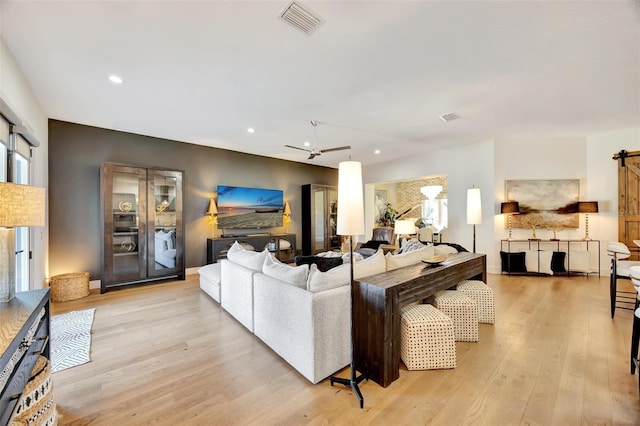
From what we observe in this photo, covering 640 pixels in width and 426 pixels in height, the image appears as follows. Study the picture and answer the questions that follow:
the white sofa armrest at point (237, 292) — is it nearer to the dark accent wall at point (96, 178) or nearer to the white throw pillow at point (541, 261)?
the dark accent wall at point (96, 178)

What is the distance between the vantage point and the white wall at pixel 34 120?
7.72 ft

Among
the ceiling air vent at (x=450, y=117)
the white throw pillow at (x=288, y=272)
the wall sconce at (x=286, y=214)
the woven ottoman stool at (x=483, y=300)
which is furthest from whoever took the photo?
the wall sconce at (x=286, y=214)

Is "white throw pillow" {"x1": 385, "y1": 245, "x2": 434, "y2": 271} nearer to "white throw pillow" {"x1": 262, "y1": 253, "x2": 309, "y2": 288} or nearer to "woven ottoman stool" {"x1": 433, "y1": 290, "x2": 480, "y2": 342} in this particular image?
"woven ottoman stool" {"x1": 433, "y1": 290, "x2": 480, "y2": 342}

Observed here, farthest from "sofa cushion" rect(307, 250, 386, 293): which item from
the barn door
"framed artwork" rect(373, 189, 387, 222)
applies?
"framed artwork" rect(373, 189, 387, 222)

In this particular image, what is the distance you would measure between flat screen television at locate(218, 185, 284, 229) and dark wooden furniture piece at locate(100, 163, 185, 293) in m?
1.06

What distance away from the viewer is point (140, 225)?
4.59 meters

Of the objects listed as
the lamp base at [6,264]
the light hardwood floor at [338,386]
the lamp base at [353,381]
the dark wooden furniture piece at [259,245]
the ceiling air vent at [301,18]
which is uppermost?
the ceiling air vent at [301,18]

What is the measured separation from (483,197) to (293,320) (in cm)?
521

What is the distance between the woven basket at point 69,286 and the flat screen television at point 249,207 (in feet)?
A: 7.89

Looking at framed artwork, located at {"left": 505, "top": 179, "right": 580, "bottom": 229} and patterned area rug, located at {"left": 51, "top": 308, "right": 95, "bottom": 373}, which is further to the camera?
framed artwork, located at {"left": 505, "top": 179, "right": 580, "bottom": 229}

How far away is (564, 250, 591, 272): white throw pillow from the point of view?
5.11m

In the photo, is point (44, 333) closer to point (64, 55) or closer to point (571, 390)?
point (64, 55)

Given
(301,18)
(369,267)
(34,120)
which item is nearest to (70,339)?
(34,120)

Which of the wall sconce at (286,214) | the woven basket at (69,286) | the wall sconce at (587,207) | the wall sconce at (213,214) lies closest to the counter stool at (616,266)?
the wall sconce at (587,207)
